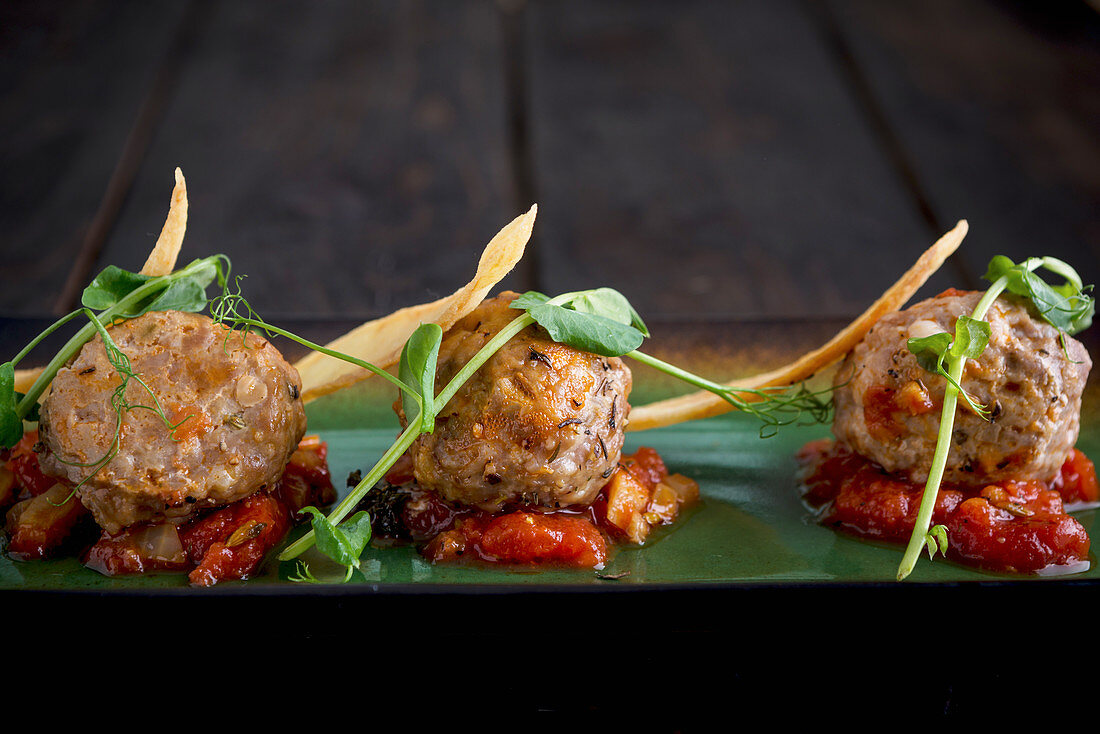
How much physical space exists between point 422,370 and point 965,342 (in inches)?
61.9

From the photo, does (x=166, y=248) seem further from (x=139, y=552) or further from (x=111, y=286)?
(x=139, y=552)

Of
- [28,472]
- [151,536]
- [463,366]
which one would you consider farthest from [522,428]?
[28,472]

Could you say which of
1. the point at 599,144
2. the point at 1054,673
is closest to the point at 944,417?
the point at 1054,673

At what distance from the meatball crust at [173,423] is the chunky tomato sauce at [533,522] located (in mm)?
426

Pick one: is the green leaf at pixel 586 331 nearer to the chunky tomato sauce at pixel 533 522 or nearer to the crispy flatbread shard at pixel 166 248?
the chunky tomato sauce at pixel 533 522

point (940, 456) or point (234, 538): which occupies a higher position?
point (940, 456)

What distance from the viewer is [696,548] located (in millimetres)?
3109

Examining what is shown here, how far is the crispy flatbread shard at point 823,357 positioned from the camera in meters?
3.32

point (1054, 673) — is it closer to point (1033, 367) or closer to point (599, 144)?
point (1033, 367)

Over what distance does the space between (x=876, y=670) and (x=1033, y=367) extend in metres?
1.03

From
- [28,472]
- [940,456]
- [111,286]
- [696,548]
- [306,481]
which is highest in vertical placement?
[111,286]

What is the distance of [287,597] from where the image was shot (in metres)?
2.57

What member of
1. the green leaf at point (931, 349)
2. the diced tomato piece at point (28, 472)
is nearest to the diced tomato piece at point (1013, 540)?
the green leaf at point (931, 349)

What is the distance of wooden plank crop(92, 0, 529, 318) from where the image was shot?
6402mm
